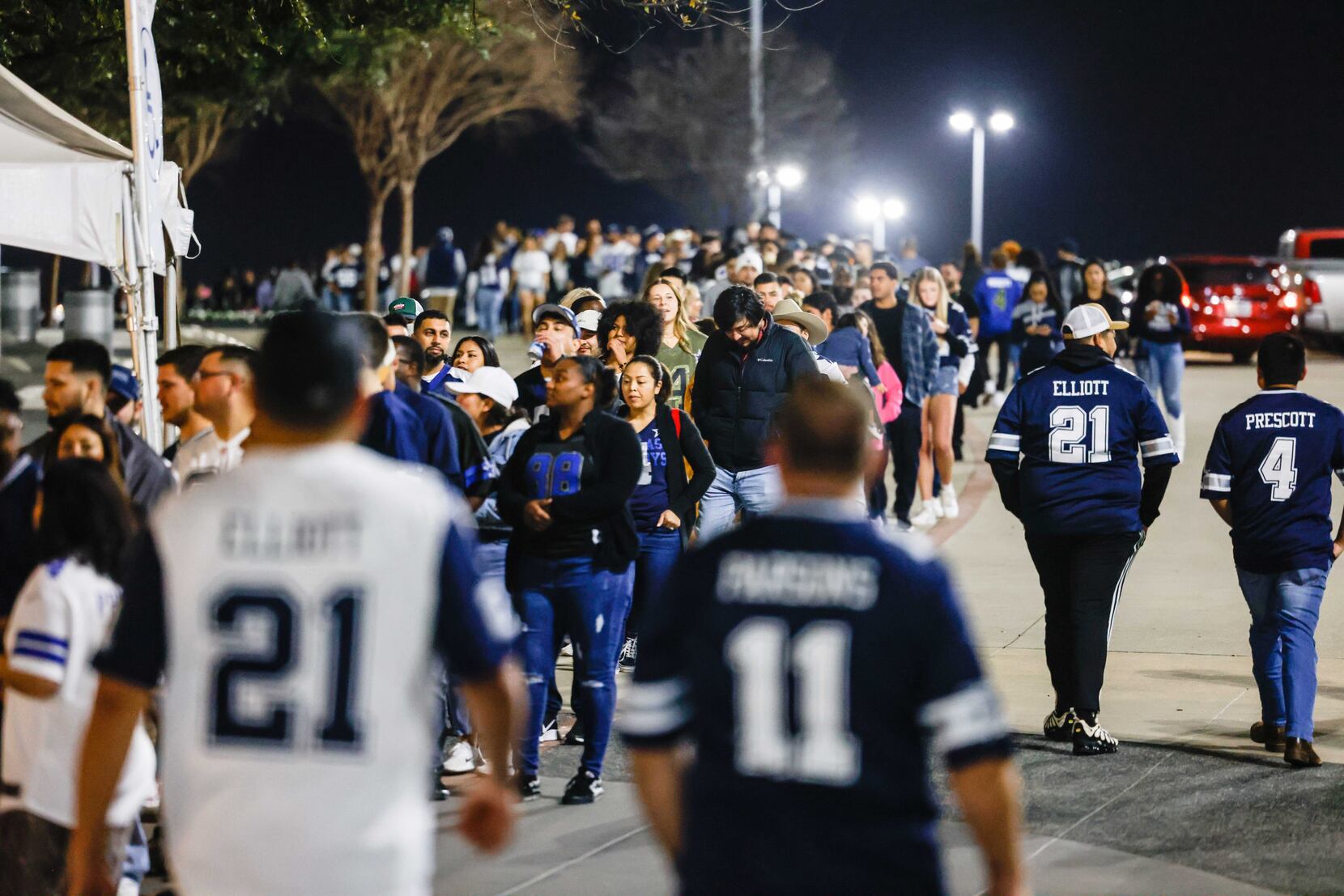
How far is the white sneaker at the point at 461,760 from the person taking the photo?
22.9ft

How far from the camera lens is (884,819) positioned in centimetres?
284

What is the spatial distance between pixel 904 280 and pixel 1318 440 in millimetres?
10573

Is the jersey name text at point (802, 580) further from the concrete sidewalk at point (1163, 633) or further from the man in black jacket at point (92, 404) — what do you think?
the concrete sidewalk at point (1163, 633)

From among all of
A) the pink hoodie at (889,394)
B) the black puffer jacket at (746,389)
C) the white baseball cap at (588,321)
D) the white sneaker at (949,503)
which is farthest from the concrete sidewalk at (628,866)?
the white sneaker at (949,503)

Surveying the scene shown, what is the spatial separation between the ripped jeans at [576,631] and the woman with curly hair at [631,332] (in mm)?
2118

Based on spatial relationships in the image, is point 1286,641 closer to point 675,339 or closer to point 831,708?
point 675,339

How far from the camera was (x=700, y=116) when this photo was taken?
53.8m

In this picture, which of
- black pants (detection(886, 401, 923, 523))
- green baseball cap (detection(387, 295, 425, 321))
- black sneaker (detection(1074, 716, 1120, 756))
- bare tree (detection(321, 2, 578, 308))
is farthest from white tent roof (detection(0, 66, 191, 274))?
bare tree (detection(321, 2, 578, 308))

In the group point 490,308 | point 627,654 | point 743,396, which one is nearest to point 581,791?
point 627,654

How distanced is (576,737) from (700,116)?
157 feet

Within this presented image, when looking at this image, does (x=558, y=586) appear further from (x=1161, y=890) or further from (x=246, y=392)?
(x=1161, y=890)

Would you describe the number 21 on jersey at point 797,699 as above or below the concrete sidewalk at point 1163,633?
above

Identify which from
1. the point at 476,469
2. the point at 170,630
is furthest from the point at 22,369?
the point at 170,630

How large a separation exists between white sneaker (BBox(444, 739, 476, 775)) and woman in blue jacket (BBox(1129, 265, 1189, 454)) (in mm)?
10021
